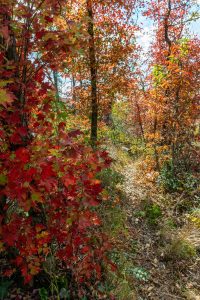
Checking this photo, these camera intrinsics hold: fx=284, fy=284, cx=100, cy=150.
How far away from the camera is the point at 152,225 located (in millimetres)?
6422

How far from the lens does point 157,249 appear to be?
5531 mm

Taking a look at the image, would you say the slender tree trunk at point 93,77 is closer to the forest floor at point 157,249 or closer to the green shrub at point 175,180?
the forest floor at point 157,249

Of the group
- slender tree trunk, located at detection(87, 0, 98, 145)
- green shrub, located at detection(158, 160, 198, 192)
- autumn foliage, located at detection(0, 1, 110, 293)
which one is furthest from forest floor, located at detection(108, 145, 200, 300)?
slender tree trunk, located at detection(87, 0, 98, 145)

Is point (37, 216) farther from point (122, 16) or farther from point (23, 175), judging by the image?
point (122, 16)

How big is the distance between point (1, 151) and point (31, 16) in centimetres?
118

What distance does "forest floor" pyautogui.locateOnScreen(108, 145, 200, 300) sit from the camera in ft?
14.5

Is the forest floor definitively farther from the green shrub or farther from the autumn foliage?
the autumn foliage

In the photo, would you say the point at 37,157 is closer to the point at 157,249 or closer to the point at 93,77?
the point at 157,249

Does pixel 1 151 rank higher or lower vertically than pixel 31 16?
lower

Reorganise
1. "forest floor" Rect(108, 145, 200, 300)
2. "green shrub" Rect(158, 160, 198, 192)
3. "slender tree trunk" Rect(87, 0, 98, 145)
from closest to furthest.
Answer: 1. "forest floor" Rect(108, 145, 200, 300)
2. "slender tree trunk" Rect(87, 0, 98, 145)
3. "green shrub" Rect(158, 160, 198, 192)

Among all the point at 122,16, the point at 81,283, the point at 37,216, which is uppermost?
the point at 122,16

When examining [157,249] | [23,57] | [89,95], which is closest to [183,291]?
[157,249]

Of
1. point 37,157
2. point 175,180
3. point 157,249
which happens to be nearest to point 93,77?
point 175,180

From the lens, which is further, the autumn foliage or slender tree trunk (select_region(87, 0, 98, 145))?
slender tree trunk (select_region(87, 0, 98, 145))
